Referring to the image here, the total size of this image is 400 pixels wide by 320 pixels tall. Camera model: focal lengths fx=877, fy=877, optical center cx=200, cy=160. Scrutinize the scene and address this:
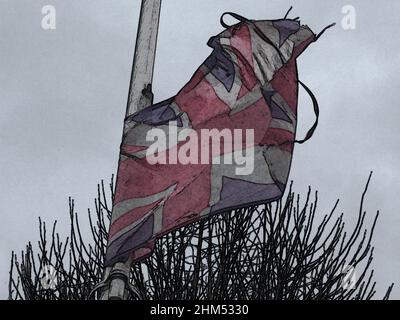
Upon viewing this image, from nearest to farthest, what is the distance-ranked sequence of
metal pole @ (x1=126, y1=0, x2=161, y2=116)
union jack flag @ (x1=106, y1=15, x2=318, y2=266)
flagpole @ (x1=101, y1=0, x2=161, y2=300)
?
flagpole @ (x1=101, y1=0, x2=161, y2=300) → union jack flag @ (x1=106, y1=15, x2=318, y2=266) → metal pole @ (x1=126, y1=0, x2=161, y2=116)

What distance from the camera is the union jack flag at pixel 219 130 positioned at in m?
4.81

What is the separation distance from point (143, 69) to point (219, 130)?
60 centimetres

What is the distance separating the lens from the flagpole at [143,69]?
462cm

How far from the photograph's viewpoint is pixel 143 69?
211 inches

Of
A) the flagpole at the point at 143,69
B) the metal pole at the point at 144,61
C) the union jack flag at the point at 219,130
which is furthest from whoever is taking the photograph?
the metal pole at the point at 144,61

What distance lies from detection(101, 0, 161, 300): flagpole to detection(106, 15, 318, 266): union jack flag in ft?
0.24

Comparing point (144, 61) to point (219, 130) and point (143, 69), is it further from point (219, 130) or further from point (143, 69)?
point (219, 130)

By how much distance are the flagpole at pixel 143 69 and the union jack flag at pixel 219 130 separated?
0.24 ft

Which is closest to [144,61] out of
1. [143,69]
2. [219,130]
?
[143,69]

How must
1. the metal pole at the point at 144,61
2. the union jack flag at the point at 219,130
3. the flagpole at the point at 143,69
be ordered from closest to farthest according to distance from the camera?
the flagpole at the point at 143,69, the union jack flag at the point at 219,130, the metal pole at the point at 144,61

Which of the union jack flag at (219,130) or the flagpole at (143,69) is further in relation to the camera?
the union jack flag at (219,130)

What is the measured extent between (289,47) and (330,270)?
625cm

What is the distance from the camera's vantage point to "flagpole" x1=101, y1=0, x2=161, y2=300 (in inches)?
182
